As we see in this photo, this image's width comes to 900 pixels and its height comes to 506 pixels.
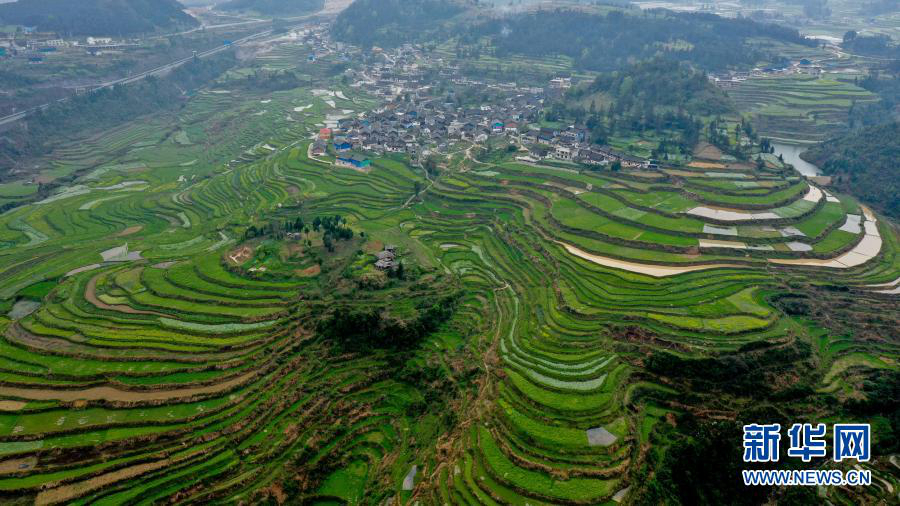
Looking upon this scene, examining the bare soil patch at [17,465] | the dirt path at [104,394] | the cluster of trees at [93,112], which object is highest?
the cluster of trees at [93,112]

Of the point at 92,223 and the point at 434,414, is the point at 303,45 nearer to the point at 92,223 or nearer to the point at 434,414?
the point at 92,223

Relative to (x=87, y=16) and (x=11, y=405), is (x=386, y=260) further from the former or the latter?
(x=87, y=16)

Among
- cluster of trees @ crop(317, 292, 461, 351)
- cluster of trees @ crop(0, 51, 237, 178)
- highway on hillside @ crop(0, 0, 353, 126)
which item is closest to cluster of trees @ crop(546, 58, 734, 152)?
cluster of trees @ crop(317, 292, 461, 351)

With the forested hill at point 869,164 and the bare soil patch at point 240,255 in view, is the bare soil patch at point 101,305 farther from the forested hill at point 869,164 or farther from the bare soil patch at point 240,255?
the forested hill at point 869,164

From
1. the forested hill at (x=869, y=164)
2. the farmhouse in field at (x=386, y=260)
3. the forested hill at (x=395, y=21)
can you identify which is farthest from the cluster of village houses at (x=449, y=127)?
the forested hill at (x=395, y=21)

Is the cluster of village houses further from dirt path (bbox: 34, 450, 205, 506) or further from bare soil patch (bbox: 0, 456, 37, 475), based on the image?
bare soil patch (bbox: 0, 456, 37, 475)

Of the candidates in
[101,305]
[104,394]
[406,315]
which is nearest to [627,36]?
[406,315]

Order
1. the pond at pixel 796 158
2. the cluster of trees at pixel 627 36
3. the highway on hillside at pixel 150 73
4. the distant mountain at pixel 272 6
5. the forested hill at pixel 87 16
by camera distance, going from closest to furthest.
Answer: the pond at pixel 796 158 < the highway on hillside at pixel 150 73 < the cluster of trees at pixel 627 36 < the forested hill at pixel 87 16 < the distant mountain at pixel 272 6
